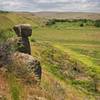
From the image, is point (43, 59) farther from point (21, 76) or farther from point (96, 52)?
point (96, 52)

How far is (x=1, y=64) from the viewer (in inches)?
542

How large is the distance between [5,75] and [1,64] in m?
1.36

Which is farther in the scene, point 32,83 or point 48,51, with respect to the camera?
point 48,51

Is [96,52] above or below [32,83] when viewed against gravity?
below

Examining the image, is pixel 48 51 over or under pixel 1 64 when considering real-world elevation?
under

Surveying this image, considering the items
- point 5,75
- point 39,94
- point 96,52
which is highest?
point 5,75

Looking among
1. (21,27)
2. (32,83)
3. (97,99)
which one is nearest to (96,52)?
(97,99)

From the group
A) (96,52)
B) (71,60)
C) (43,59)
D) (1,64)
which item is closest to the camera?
(1,64)

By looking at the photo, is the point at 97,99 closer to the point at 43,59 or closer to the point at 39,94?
the point at 43,59

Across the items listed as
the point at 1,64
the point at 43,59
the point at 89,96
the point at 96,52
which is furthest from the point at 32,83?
the point at 96,52

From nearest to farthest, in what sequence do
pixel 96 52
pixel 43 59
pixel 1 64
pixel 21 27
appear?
pixel 1 64
pixel 21 27
pixel 43 59
pixel 96 52

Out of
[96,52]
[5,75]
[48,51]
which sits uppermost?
[5,75]

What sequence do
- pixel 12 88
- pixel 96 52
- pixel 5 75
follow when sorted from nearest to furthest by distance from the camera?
1. pixel 12 88
2. pixel 5 75
3. pixel 96 52

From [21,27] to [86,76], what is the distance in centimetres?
1183
